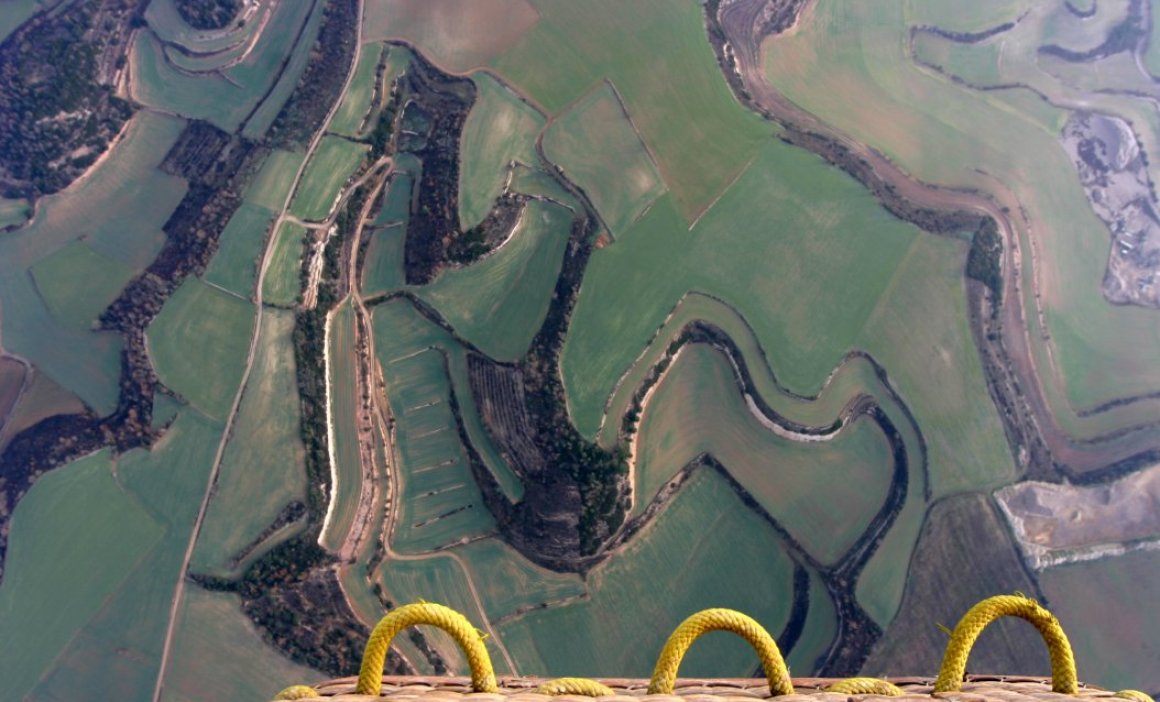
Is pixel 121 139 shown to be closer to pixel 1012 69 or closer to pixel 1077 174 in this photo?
pixel 1012 69

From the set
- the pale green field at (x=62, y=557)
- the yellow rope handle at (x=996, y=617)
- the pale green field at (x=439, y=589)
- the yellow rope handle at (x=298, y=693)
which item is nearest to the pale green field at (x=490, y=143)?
the pale green field at (x=439, y=589)

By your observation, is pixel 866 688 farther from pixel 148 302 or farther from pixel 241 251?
pixel 148 302

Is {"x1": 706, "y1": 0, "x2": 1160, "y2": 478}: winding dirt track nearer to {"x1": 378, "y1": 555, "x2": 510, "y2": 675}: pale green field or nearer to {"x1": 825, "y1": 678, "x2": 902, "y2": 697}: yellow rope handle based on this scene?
{"x1": 825, "y1": 678, "x2": 902, "y2": 697}: yellow rope handle

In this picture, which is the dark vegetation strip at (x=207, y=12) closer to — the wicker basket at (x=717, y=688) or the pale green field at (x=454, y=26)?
the pale green field at (x=454, y=26)

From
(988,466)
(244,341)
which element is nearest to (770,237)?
(988,466)

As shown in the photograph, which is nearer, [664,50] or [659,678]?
[659,678]

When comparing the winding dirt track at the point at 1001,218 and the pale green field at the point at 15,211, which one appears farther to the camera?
the pale green field at the point at 15,211
